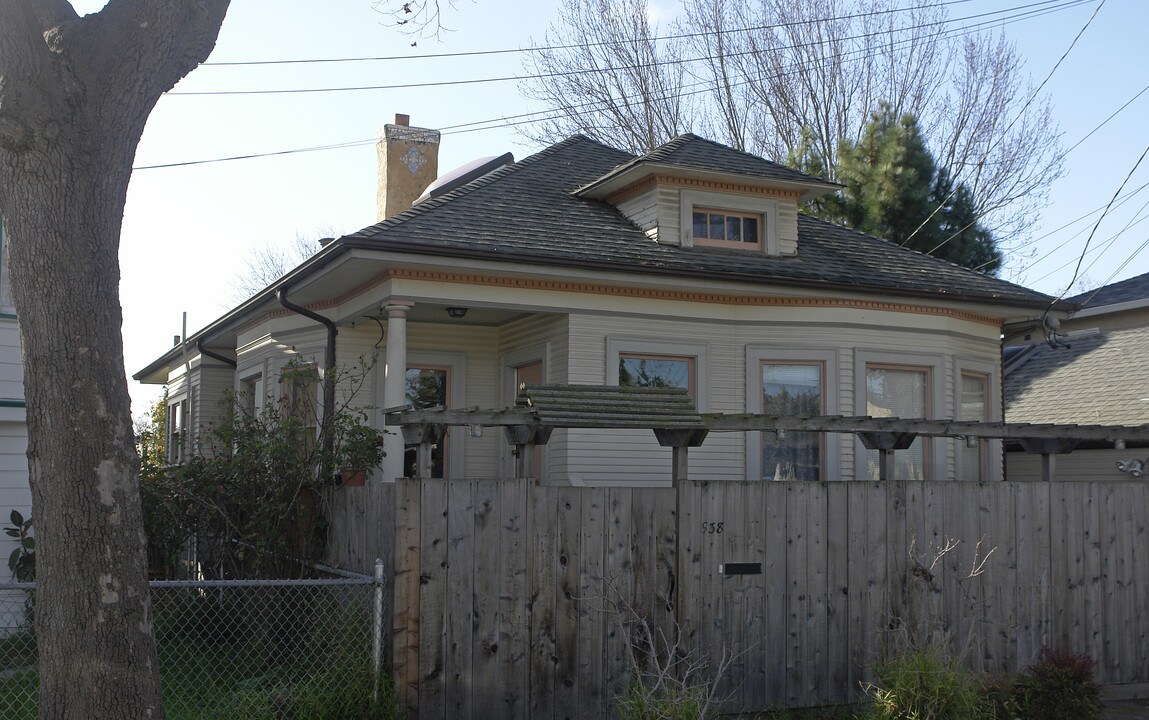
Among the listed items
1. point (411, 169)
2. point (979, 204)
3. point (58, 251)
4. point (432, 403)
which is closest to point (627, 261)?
point (432, 403)

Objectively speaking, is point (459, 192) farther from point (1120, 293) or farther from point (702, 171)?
point (1120, 293)

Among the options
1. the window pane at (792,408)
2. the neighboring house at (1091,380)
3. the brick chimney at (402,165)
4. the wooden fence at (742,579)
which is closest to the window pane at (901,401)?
the window pane at (792,408)

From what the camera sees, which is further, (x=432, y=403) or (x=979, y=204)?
(x=979, y=204)

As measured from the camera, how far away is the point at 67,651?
5.19 metres

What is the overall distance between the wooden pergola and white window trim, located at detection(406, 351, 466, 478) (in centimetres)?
620

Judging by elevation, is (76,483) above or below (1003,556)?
above

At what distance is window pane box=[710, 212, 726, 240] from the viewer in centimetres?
1477

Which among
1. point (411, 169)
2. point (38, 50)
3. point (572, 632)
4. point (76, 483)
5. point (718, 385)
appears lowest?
point (572, 632)

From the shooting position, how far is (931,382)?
14.5 metres

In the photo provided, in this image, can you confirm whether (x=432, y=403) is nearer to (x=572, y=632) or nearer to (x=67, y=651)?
(x=572, y=632)

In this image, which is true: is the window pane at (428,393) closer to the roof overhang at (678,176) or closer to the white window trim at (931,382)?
the roof overhang at (678,176)

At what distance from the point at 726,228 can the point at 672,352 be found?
2.17 m

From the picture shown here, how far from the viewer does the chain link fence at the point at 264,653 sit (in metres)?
7.37

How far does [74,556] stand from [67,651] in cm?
43
